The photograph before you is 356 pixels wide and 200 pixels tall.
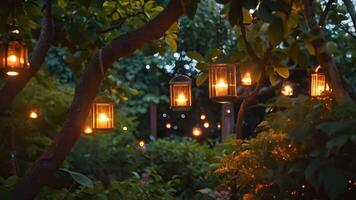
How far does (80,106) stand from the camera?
3967 mm

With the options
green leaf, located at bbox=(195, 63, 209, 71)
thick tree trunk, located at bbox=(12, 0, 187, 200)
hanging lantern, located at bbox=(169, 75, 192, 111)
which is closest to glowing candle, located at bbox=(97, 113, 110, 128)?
hanging lantern, located at bbox=(169, 75, 192, 111)

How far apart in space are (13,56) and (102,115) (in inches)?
46.6

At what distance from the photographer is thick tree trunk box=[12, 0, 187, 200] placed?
3932 millimetres

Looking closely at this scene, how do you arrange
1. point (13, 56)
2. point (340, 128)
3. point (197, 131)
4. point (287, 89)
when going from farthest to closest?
point (197, 131), point (287, 89), point (13, 56), point (340, 128)

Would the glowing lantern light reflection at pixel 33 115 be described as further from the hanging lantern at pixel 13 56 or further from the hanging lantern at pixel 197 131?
the hanging lantern at pixel 197 131

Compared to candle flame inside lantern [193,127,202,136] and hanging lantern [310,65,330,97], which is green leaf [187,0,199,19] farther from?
candle flame inside lantern [193,127,202,136]

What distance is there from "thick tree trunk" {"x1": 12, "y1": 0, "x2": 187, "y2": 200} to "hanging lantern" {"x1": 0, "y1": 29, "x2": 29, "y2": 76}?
2.00 feet

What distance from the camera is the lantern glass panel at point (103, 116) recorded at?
5.18 m

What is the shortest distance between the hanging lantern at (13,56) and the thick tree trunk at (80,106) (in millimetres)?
610

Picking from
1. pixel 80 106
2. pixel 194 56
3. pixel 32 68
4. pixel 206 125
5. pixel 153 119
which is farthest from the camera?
pixel 206 125

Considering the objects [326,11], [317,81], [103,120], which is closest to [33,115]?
[103,120]

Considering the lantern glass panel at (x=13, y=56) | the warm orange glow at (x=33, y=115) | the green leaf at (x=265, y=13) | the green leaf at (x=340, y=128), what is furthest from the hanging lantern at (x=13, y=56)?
the warm orange glow at (x=33, y=115)

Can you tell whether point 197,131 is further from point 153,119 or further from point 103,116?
point 103,116

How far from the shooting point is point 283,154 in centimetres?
368
